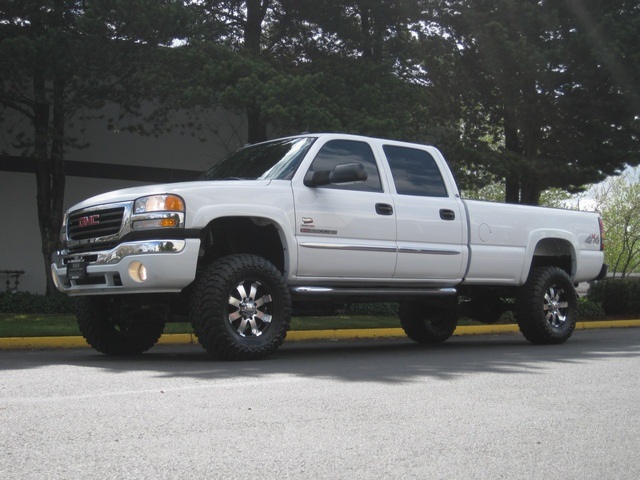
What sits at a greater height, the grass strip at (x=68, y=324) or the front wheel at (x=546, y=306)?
the front wheel at (x=546, y=306)

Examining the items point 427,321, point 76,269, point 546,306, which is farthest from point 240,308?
point 546,306

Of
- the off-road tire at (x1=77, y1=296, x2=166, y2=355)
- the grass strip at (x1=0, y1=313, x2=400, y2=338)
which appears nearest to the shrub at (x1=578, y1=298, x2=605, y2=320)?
the grass strip at (x1=0, y1=313, x2=400, y2=338)

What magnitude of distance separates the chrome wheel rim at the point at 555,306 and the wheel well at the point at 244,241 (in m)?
3.95

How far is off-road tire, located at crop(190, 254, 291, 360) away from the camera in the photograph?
322 inches

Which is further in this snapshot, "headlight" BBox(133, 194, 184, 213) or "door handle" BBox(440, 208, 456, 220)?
"door handle" BBox(440, 208, 456, 220)

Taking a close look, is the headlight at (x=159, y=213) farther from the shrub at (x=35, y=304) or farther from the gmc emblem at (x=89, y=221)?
the shrub at (x=35, y=304)

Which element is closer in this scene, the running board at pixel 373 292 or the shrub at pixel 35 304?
the running board at pixel 373 292

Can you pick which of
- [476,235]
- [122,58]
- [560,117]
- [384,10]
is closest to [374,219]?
[476,235]

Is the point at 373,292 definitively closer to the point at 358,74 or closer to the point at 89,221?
the point at 89,221

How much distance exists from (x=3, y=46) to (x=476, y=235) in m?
10.5

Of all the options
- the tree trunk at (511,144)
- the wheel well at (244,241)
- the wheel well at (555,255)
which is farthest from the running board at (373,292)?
the tree trunk at (511,144)

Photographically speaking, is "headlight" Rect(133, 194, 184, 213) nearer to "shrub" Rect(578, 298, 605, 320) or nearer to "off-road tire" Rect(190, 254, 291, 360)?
"off-road tire" Rect(190, 254, 291, 360)

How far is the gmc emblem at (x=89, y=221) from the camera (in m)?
8.59

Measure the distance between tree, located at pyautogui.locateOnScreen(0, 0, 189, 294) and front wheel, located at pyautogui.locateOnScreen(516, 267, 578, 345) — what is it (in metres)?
9.61
